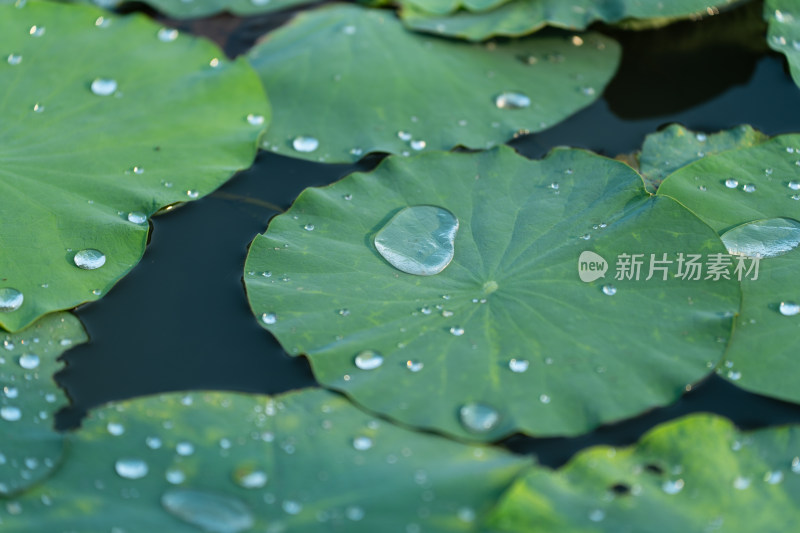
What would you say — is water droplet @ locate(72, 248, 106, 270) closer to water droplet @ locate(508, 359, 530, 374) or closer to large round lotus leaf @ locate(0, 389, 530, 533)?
large round lotus leaf @ locate(0, 389, 530, 533)

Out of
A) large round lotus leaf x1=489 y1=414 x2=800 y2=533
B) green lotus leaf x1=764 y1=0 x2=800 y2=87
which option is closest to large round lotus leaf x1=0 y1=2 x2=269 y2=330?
large round lotus leaf x1=489 y1=414 x2=800 y2=533

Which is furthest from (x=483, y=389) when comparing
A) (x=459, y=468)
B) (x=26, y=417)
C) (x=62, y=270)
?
(x=62, y=270)

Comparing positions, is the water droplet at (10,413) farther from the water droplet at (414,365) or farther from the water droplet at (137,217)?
the water droplet at (414,365)

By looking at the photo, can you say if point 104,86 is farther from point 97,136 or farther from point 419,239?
point 419,239

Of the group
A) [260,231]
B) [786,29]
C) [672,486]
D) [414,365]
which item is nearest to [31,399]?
[260,231]

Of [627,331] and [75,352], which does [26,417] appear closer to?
[75,352]

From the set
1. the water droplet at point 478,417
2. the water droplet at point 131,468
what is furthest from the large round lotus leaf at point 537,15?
the water droplet at point 131,468
